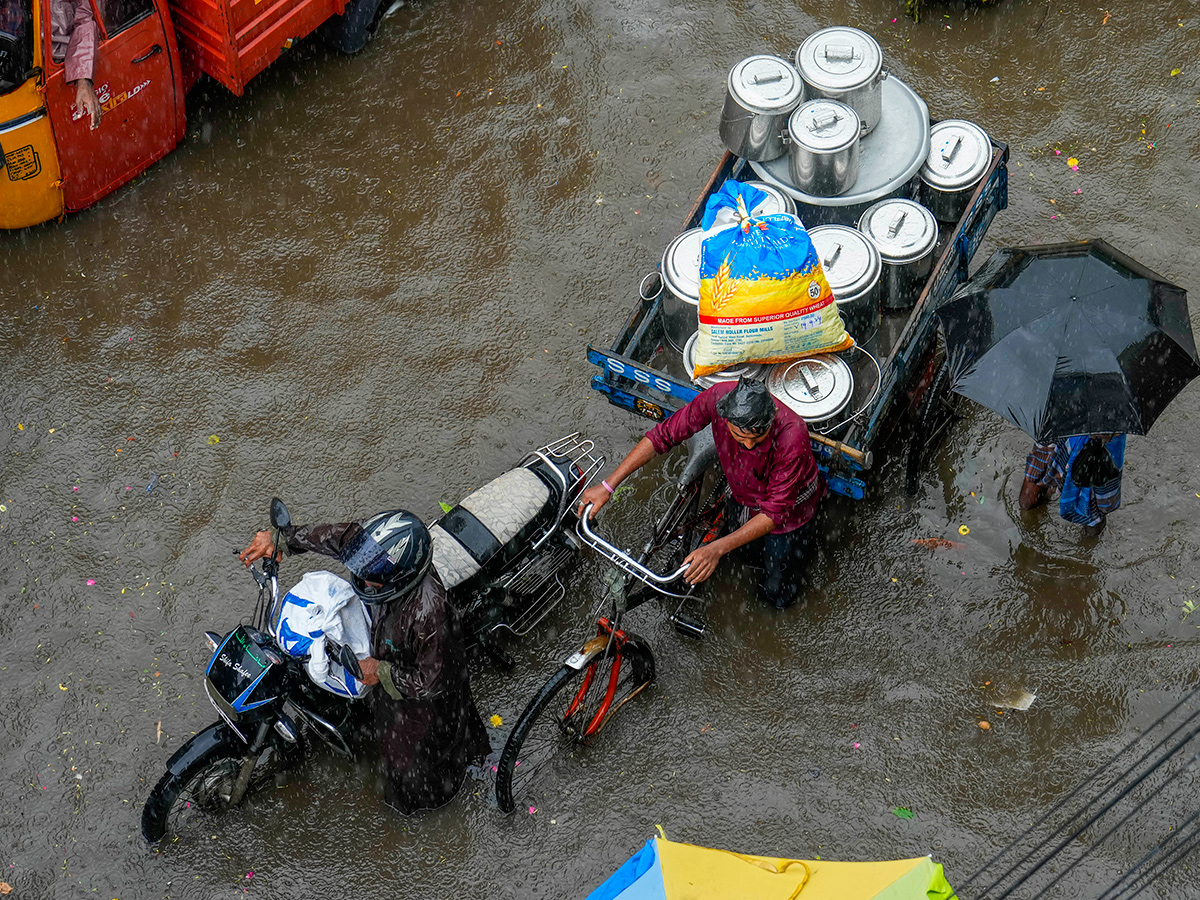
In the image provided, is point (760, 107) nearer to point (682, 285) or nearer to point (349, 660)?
point (682, 285)

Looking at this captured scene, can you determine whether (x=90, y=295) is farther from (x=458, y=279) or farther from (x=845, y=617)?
(x=845, y=617)

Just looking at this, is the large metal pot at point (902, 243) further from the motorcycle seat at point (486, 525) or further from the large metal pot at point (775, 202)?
the motorcycle seat at point (486, 525)

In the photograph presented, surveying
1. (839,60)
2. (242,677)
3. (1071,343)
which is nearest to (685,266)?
(839,60)

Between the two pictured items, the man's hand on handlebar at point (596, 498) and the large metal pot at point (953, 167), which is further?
the large metal pot at point (953, 167)

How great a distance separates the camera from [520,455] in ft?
20.4

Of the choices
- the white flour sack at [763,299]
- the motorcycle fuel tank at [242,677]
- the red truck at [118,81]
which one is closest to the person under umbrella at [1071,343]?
the white flour sack at [763,299]

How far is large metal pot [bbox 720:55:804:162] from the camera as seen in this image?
555cm

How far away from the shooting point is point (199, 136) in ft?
25.6

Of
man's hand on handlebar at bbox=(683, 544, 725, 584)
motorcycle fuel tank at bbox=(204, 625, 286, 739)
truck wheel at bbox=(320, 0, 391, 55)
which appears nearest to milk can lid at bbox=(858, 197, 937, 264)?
man's hand on handlebar at bbox=(683, 544, 725, 584)

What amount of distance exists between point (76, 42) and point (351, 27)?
2.12 meters

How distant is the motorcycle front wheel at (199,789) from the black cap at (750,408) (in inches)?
99.7

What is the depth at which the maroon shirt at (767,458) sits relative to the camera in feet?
15.3

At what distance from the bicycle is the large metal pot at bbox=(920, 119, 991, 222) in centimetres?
187

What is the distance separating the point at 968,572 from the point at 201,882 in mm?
3943
